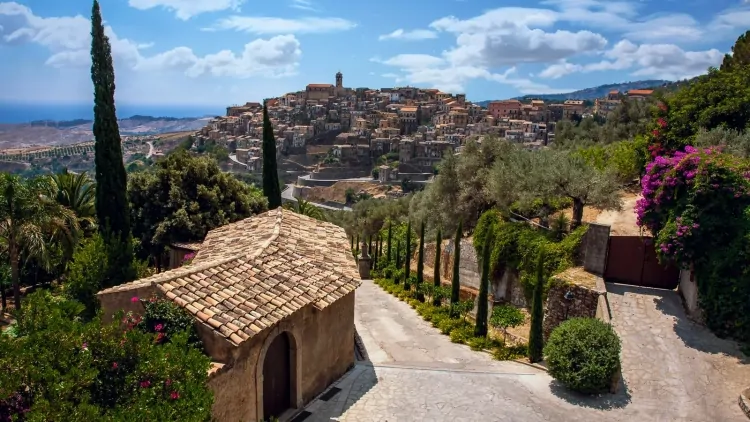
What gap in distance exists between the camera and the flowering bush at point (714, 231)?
12.4 metres

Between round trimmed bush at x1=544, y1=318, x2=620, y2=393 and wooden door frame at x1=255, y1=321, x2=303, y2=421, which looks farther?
round trimmed bush at x1=544, y1=318, x2=620, y2=393

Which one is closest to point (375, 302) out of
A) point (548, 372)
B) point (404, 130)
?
point (548, 372)

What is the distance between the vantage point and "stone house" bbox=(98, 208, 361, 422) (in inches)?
354

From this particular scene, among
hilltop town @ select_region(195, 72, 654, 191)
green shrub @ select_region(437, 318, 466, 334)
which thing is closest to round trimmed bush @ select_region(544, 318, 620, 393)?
green shrub @ select_region(437, 318, 466, 334)

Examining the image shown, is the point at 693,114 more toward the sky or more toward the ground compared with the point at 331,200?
more toward the sky

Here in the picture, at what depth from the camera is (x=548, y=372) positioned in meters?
12.6

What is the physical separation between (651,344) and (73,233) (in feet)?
59.9

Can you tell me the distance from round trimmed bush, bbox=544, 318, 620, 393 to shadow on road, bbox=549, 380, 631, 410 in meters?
0.13

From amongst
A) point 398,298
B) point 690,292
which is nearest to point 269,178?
point 398,298

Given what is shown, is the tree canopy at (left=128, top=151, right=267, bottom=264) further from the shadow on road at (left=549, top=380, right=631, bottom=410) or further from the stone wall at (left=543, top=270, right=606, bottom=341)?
the shadow on road at (left=549, top=380, right=631, bottom=410)

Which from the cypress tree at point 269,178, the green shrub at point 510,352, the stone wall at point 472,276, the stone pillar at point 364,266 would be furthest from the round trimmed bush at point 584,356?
the cypress tree at point 269,178

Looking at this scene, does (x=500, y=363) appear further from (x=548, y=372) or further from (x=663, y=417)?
(x=663, y=417)

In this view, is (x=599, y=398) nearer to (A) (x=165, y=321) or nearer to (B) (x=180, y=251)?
(A) (x=165, y=321)

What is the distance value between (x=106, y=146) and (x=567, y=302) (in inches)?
632
